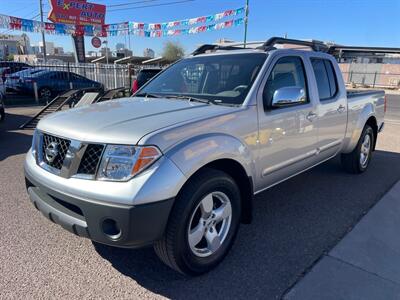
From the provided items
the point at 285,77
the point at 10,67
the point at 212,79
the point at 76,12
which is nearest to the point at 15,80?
the point at 10,67

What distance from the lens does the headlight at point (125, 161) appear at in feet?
7.14

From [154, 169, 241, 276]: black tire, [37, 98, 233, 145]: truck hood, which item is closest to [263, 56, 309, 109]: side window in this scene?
[37, 98, 233, 145]: truck hood

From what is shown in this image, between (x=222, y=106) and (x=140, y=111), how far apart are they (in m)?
0.73

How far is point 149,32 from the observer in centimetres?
2653

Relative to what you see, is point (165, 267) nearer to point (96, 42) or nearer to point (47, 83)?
point (47, 83)

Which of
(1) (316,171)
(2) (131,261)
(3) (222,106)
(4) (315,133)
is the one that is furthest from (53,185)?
(1) (316,171)

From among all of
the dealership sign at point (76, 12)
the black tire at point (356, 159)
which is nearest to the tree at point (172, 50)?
the dealership sign at point (76, 12)

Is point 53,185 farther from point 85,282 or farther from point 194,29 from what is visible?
point 194,29

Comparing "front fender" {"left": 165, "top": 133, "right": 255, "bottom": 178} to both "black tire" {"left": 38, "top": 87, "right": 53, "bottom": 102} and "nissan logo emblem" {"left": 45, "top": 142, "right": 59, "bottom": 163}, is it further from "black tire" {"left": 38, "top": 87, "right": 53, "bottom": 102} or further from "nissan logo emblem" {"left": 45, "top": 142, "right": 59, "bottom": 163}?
"black tire" {"left": 38, "top": 87, "right": 53, "bottom": 102}

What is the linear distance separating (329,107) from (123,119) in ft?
8.97

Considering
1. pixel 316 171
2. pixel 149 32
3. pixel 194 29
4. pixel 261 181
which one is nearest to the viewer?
pixel 261 181

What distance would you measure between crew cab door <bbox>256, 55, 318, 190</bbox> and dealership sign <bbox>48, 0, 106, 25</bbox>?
2457 cm

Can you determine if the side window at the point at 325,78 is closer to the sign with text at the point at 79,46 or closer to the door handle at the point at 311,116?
the door handle at the point at 311,116

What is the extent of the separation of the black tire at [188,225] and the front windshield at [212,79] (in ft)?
2.72
